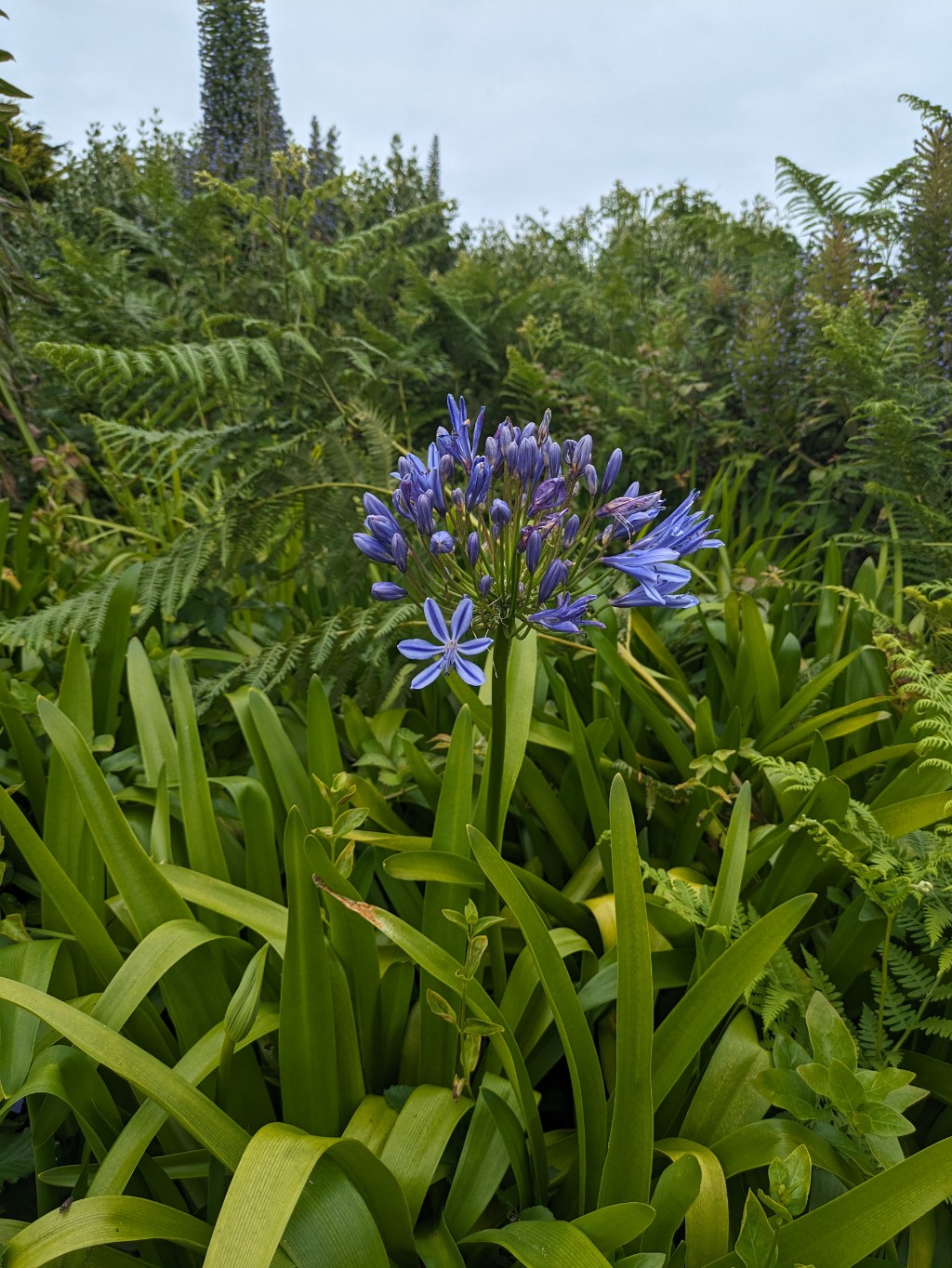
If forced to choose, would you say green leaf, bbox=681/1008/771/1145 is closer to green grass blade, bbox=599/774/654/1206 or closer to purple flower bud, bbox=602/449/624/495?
green grass blade, bbox=599/774/654/1206

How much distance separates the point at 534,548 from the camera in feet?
3.31

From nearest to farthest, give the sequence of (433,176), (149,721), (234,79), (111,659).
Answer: (149,721) → (111,659) → (234,79) → (433,176)

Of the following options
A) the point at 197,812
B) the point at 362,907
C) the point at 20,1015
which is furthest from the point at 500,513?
the point at 20,1015

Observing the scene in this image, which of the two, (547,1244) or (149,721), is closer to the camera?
(547,1244)

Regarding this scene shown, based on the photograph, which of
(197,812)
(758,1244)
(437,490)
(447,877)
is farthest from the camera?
(197,812)

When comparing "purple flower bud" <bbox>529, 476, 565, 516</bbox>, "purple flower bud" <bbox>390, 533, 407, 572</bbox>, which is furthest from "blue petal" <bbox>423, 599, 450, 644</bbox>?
"purple flower bud" <bbox>529, 476, 565, 516</bbox>

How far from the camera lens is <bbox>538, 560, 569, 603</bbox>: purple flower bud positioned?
99 centimetres

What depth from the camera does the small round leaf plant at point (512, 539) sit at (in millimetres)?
1021

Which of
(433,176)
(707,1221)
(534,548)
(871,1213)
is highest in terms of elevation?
(433,176)

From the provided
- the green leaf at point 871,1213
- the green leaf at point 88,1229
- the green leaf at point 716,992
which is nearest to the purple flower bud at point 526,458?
the green leaf at point 716,992

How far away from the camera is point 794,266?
3.93 m

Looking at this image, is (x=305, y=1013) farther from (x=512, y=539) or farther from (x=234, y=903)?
(x=512, y=539)

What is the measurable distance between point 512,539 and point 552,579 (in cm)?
12

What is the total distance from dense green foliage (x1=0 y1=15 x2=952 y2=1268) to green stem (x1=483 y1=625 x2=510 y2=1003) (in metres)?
0.01
